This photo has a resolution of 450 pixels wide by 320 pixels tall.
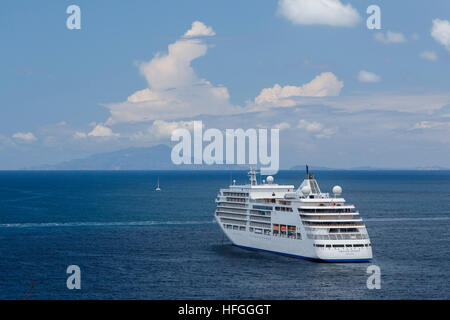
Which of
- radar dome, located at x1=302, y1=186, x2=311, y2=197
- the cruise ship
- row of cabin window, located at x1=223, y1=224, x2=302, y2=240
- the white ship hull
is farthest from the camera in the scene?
radar dome, located at x1=302, y1=186, x2=311, y2=197

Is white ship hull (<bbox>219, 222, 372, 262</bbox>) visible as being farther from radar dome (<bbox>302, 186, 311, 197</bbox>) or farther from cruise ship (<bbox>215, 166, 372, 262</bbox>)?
radar dome (<bbox>302, 186, 311, 197</bbox>)

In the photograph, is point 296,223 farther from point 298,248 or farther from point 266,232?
point 266,232

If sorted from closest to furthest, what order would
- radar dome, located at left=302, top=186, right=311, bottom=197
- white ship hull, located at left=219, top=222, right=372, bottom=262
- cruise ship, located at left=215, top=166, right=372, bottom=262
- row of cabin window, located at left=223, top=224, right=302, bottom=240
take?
white ship hull, located at left=219, top=222, right=372, bottom=262 → cruise ship, located at left=215, top=166, right=372, bottom=262 → row of cabin window, located at left=223, top=224, right=302, bottom=240 → radar dome, located at left=302, top=186, right=311, bottom=197

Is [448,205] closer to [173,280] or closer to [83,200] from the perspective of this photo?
[83,200]

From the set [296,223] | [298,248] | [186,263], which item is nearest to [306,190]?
[296,223]

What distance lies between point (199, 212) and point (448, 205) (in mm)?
65153

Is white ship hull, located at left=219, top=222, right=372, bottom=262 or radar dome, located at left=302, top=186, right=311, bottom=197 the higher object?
radar dome, located at left=302, top=186, right=311, bottom=197

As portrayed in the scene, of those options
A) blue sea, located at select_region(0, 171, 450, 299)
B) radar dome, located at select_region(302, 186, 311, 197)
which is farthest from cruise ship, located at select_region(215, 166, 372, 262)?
blue sea, located at select_region(0, 171, 450, 299)

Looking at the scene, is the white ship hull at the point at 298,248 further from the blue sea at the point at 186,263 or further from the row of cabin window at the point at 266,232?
the blue sea at the point at 186,263

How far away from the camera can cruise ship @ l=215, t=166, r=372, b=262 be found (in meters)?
66.9

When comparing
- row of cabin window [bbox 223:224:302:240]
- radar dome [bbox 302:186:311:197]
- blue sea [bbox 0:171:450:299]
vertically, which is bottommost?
blue sea [bbox 0:171:450:299]

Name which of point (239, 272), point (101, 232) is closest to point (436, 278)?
point (239, 272)

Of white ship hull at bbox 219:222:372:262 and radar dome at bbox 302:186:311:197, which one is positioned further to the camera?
radar dome at bbox 302:186:311:197

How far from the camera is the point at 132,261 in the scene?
6850 cm
